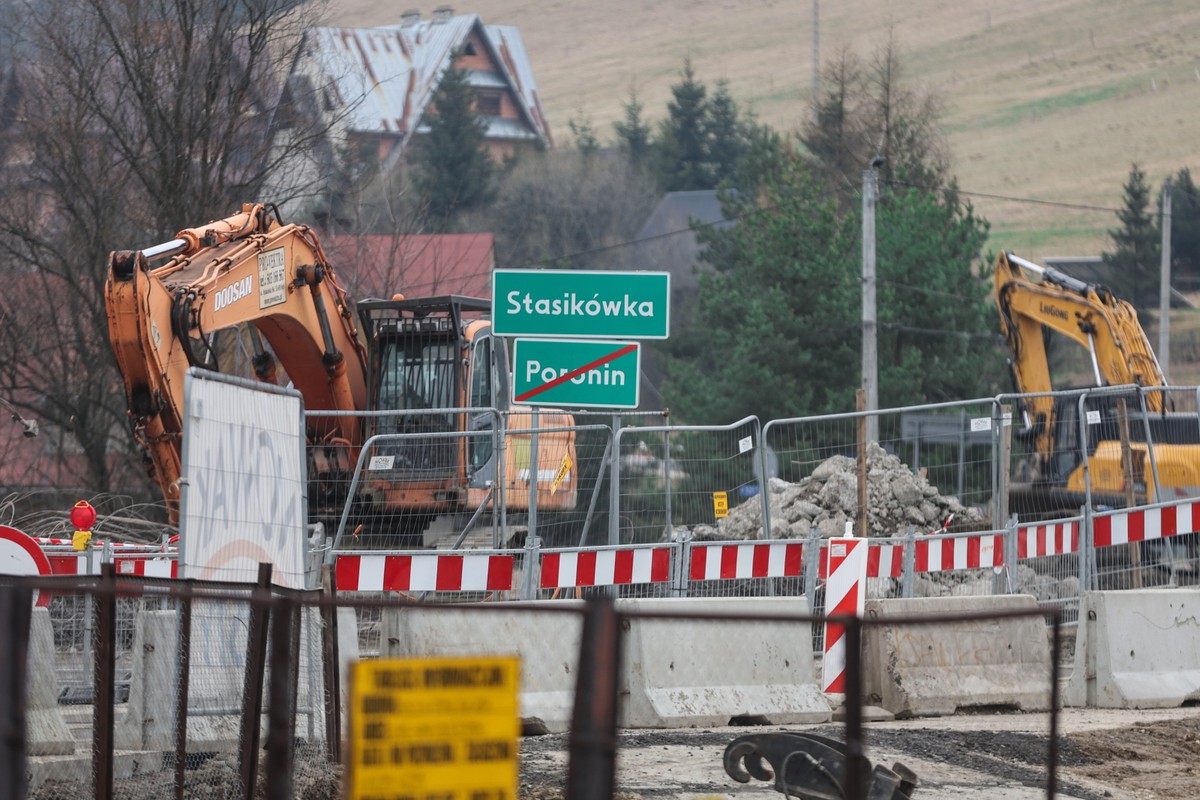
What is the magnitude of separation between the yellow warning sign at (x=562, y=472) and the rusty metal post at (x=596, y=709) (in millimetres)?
9900

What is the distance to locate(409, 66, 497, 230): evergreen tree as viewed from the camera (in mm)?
80688

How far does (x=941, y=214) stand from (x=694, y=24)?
391 ft

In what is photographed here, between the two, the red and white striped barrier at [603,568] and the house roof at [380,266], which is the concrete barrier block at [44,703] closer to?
the red and white striped barrier at [603,568]

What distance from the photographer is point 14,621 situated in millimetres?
5355

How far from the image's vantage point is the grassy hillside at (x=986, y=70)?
95.9m

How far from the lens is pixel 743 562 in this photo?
13102 millimetres

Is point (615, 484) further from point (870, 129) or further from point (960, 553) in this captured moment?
point (870, 129)

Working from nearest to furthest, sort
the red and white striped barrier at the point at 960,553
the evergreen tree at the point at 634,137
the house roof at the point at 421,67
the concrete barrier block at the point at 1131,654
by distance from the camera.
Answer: the concrete barrier block at the point at 1131,654 < the red and white striped barrier at the point at 960,553 < the house roof at the point at 421,67 < the evergreen tree at the point at 634,137

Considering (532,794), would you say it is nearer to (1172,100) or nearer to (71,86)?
(71,86)

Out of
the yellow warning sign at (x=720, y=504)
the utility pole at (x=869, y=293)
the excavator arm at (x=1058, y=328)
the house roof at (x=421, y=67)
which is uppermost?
the house roof at (x=421, y=67)

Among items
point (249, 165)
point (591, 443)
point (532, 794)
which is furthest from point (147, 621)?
point (249, 165)

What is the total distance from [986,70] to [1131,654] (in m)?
120

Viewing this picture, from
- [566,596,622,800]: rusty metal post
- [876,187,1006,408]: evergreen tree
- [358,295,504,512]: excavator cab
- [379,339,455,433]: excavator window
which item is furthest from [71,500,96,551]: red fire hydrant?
[876,187,1006,408]: evergreen tree

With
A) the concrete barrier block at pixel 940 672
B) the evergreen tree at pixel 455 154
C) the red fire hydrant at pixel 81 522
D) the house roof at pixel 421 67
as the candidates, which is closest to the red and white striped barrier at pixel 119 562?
the red fire hydrant at pixel 81 522
